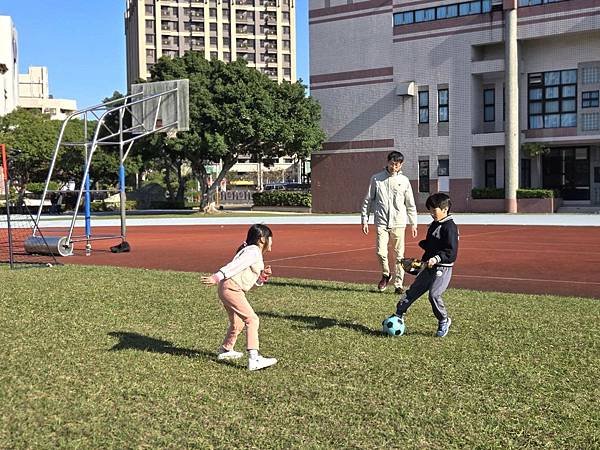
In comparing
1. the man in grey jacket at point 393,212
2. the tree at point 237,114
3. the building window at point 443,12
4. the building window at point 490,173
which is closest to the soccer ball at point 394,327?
the man in grey jacket at point 393,212

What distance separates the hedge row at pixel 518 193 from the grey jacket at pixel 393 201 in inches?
1165

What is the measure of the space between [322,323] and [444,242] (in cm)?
Result: 168

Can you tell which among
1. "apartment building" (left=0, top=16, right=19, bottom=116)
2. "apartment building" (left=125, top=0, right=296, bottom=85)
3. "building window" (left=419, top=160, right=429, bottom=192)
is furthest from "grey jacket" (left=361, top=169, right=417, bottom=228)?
"apartment building" (left=125, top=0, right=296, bottom=85)

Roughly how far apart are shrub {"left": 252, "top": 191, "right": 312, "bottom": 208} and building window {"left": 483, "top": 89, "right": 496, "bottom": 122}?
12499mm

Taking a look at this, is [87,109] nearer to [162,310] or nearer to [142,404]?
[162,310]

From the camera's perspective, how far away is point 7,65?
96.4 metres

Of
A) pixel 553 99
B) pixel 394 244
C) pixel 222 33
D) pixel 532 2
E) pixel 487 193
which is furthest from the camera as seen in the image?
pixel 222 33

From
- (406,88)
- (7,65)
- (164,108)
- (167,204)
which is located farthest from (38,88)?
(164,108)

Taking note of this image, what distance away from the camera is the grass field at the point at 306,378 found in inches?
168

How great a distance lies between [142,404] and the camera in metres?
4.84

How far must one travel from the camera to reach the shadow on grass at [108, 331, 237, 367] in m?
6.27

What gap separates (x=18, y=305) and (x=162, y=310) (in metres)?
1.95

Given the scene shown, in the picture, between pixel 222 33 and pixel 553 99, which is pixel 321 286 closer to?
pixel 553 99

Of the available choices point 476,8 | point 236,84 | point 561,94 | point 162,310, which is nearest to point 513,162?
point 561,94
